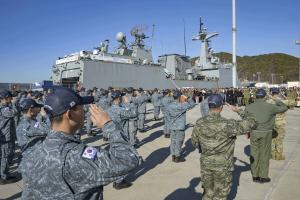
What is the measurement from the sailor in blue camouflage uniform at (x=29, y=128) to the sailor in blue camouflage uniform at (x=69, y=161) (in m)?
2.71

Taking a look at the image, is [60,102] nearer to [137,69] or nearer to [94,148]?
[94,148]

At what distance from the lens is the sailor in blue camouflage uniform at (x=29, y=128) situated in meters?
4.61

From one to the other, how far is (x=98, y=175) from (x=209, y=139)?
2653 mm

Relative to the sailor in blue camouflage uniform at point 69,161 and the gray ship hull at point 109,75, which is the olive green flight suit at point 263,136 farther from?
the gray ship hull at point 109,75

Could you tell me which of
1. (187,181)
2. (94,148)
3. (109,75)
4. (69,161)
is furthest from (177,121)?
(109,75)

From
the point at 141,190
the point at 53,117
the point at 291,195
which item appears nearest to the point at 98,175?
the point at 53,117

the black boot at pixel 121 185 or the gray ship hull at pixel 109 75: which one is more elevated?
the gray ship hull at pixel 109 75

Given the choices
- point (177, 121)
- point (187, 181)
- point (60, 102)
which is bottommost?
point (187, 181)

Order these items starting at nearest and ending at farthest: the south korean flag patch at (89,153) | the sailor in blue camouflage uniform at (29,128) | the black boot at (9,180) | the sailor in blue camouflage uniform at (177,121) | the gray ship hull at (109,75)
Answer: the south korean flag patch at (89,153)
the sailor in blue camouflage uniform at (29,128)
the black boot at (9,180)
the sailor in blue camouflage uniform at (177,121)
the gray ship hull at (109,75)

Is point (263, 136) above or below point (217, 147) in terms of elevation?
below

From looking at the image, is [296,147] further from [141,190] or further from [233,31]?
[233,31]

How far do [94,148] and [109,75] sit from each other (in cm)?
2720

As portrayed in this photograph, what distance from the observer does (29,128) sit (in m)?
4.71

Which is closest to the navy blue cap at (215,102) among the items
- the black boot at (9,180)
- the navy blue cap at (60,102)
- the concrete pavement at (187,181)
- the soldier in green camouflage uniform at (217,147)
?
the soldier in green camouflage uniform at (217,147)
